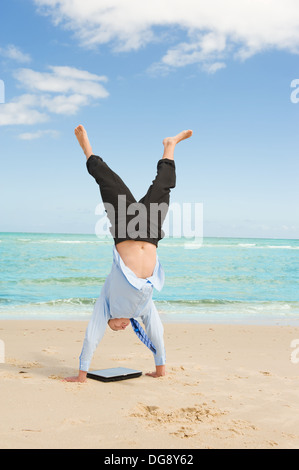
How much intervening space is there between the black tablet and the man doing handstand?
0.67 feet

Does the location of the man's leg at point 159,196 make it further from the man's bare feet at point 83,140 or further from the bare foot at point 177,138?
the man's bare feet at point 83,140

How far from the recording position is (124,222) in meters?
4.38

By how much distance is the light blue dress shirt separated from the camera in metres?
4.35

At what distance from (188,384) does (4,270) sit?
17.0m

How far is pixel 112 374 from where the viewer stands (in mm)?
4852

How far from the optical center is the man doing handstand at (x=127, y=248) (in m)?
4.37

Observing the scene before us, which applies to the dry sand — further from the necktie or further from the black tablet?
the necktie

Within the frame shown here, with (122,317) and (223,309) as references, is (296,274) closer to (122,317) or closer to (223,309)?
(223,309)

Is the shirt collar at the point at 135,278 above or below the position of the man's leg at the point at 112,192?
below

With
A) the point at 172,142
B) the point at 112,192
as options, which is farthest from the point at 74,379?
the point at 172,142

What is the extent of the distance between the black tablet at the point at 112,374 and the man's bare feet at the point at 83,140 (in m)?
2.27

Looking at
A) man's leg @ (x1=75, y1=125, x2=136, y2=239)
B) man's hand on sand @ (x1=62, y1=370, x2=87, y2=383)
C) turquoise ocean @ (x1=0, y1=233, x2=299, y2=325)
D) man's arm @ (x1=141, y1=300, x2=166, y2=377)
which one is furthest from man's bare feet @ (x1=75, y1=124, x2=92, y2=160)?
turquoise ocean @ (x1=0, y1=233, x2=299, y2=325)

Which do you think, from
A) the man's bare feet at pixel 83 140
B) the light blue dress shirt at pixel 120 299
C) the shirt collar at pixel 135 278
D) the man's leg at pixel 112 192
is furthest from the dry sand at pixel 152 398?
the man's bare feet at pixel 83 140
